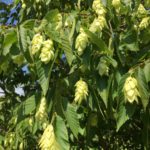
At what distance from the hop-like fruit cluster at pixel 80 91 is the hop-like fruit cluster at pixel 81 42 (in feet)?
0.45

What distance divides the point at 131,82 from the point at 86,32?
29cm

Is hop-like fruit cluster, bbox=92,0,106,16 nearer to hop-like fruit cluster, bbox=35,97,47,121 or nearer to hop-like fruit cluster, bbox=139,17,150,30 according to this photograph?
hop-like fruit cluster, bbox=139,17,150,30

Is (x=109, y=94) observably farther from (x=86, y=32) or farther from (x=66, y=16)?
(x=66, y=16)

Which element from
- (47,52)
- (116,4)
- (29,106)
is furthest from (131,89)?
(116,4)

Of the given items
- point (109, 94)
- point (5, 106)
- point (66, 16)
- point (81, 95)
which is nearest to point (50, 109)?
point (81, 95)

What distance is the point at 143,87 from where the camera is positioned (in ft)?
5.48

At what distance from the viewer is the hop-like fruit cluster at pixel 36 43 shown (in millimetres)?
1631

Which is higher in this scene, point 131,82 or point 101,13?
point 101,13

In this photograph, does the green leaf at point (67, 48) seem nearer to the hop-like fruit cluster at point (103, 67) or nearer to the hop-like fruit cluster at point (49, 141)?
the hop-like fruit cluster at point (103, 67)

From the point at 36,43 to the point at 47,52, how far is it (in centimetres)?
8

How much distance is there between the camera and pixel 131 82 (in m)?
1.66

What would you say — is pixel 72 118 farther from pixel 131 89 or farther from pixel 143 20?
pixel 143 20

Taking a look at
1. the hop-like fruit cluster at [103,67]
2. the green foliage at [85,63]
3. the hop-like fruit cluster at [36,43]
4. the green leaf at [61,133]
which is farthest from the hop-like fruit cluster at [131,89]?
the hop-like fruit cluster at [36,43]

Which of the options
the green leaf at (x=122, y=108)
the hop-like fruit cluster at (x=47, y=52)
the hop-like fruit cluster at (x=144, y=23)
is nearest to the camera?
the hop-like fruit cluster at (x=47, y=52)
